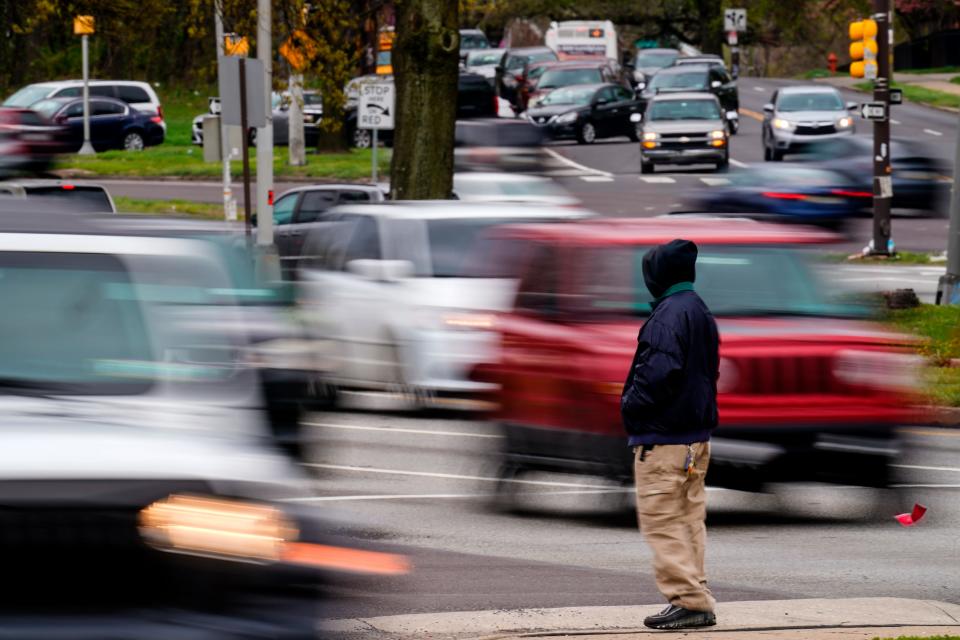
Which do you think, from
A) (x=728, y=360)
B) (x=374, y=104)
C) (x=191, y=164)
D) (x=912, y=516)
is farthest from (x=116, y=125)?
(x=912, y=516)

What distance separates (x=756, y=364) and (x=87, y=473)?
221 inches

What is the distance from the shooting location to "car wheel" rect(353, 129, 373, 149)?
145ft

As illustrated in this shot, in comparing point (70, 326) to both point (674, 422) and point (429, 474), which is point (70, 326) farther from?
point (429, 474)

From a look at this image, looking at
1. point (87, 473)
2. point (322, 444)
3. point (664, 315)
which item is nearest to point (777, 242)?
point (664, 315)

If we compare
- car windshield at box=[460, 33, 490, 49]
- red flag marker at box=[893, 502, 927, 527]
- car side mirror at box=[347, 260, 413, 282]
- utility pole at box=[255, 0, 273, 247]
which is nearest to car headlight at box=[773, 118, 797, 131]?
utility pole at box=[255, 0, 273, 247]

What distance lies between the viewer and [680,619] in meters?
7.08

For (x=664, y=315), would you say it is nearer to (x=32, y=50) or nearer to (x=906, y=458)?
(x=906, y=458)

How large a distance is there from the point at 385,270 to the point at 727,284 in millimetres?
4681

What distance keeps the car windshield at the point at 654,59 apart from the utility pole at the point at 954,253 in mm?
40747

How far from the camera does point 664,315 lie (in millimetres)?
7301

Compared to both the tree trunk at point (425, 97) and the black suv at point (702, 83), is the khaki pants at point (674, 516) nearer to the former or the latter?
the tree trunk at point (425, 97)

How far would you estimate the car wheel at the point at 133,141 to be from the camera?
43.9 m

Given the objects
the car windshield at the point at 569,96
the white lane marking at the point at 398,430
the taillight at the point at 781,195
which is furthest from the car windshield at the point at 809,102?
the white lane marking at the point at 398,430

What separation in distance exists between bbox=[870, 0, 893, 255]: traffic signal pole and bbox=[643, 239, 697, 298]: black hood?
18.8m
